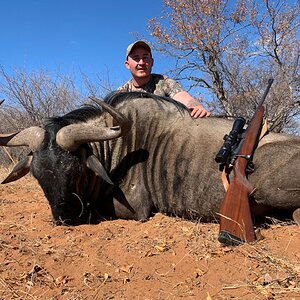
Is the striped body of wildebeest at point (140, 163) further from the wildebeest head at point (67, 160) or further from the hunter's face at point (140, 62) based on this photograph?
the hunter's face at point (140, 62)

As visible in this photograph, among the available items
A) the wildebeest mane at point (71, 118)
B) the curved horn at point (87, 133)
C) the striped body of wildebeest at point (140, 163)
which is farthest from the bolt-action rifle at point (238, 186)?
the wildebeest mane at point (71, 118)

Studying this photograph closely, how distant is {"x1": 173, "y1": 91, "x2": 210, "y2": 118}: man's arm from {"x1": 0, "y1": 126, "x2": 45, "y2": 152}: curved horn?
1615 millimetres

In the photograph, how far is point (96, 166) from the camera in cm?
387

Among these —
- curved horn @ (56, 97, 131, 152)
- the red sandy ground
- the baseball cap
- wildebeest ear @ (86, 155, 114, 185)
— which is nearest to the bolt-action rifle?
the red sandy ground

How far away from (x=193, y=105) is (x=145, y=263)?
2.43 metres

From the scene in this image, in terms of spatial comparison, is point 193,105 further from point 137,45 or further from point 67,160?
point 67,160

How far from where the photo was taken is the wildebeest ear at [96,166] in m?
3.81

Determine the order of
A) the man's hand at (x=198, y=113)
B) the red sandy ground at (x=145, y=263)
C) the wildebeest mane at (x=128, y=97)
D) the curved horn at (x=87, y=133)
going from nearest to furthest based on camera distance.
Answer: the red sandy ground at (x=145, y=263), the curved horn at (x=87, y=133), the man's hand at (x=198, y=113), the wildebeest mane at (x=128, y=97)

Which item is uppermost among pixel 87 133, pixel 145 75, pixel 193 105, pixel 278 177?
pixel 145 75

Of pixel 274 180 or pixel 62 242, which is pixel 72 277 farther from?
pixel 274 180

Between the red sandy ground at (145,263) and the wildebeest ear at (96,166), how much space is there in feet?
1.63

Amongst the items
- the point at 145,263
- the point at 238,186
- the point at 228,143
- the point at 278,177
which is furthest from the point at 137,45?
the point at 145,263

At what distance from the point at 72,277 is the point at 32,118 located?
8544mm

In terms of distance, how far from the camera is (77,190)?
3889mm
